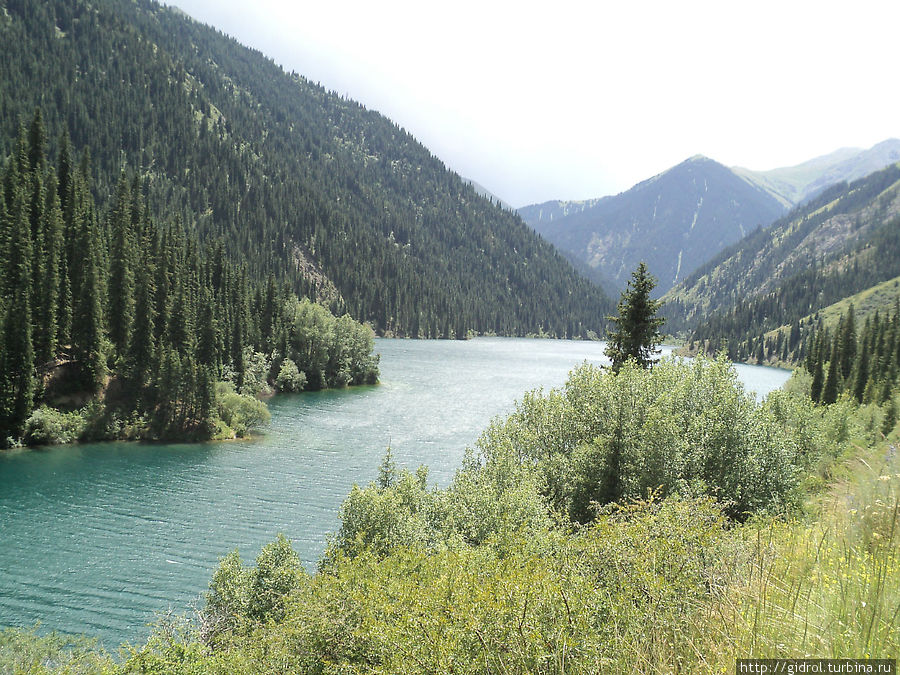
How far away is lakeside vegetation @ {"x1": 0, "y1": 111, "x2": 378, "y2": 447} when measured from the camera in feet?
172

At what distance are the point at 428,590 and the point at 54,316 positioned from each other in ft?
207

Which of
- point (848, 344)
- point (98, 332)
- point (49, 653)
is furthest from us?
point (848, 344)

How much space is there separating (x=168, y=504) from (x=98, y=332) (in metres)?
30.9

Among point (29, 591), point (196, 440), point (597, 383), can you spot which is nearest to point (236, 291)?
point (196, 440)

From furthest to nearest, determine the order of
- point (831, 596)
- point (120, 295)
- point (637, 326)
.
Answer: point (120, 295)
point (637, 326)
point (831, 596)

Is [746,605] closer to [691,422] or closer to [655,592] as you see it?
[655,592]

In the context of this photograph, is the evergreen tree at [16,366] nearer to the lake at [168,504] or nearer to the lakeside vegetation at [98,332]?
the lakeside vegetation at [98,332]

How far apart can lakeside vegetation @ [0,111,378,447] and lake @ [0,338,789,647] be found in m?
3.68

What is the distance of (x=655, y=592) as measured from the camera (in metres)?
9.70

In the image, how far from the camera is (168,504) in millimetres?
40062

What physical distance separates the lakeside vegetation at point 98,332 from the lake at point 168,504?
368cm

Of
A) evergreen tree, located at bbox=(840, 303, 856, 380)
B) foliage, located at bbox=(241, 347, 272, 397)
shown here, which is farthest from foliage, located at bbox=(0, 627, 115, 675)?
evergreen tree, located at bbox=(840, 303, 856, 380)

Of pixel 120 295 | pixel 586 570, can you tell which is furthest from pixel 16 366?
pixel 586 570

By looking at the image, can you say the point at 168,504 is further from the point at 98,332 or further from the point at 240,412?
the point at 98,332
